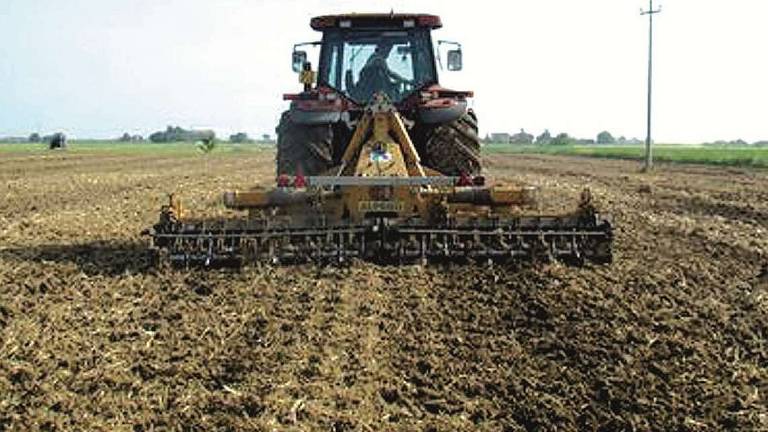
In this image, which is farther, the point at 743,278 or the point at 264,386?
the point at 743,278

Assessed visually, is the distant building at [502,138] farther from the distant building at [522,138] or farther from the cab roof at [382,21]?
the cab roof at [382,21]

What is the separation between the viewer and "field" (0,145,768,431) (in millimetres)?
5324

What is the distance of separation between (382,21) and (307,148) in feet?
5.66

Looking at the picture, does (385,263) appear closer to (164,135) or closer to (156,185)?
(156,185)

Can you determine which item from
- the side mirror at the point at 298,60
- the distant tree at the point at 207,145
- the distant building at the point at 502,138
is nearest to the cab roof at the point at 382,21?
the side mirror at the point at 298,60

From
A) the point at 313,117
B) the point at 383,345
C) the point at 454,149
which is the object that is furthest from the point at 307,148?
the point at 383,345

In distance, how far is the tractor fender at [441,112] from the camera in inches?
435

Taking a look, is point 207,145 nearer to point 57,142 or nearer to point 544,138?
point 57,142

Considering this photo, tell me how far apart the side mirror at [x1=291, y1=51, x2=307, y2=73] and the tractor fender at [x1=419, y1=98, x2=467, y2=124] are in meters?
1.69

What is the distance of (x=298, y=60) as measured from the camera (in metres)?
12.0

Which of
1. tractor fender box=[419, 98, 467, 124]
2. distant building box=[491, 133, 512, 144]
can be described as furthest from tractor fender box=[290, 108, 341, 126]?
distant building box=[491, 133, 512, 144]

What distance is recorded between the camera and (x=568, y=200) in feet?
63.3

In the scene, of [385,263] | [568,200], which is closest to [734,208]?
[568,200]

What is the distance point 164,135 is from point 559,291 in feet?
432
